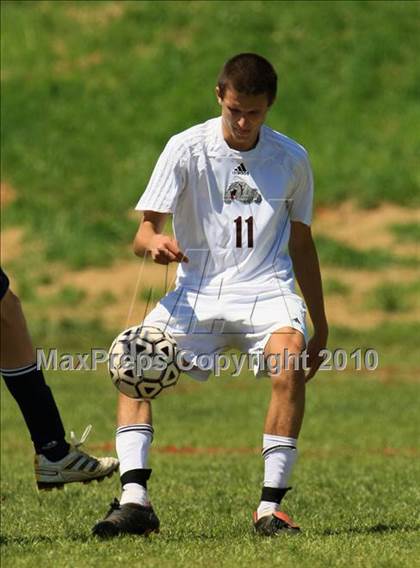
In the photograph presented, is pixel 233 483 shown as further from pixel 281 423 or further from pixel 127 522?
pixel 127 522

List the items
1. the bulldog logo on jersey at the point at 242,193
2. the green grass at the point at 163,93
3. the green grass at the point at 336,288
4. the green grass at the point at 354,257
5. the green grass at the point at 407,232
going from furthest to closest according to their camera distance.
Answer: the green grass at the point at 163,93 < the green grass at the point at 407,232 < the green grass at the point at 354,257 < the green grass at the point at 336,288 < the bulldog logo on jersey at the point at 242,193

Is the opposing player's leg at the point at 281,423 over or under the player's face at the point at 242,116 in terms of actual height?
under

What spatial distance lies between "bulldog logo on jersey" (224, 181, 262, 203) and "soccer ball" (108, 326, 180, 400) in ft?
2.45

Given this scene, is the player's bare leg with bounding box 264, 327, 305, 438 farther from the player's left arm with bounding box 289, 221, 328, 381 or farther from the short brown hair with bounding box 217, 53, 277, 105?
the short brown hair with bounding box 217, 53, 277, 105

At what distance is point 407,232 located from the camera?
971 inches

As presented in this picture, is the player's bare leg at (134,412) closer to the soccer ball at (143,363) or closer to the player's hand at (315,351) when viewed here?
the soccer ball at (143,363)

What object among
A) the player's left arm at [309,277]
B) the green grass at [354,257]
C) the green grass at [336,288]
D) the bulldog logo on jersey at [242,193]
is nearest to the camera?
the bulldog logo on jersey at [242,193]

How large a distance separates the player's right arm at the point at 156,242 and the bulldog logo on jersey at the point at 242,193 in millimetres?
325

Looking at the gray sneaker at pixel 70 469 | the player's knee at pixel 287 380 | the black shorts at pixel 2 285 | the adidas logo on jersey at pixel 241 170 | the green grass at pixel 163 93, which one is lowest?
the gray sneaker at pixel 70 469

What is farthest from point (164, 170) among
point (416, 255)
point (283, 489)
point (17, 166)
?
point (17, 166)

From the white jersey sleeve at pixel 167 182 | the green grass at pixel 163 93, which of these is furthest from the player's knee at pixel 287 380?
the green grass at pixel 163 93

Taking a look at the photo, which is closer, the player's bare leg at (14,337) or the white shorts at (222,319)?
the player's bare leg at (14,337)

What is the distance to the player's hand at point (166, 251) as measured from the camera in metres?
6.61

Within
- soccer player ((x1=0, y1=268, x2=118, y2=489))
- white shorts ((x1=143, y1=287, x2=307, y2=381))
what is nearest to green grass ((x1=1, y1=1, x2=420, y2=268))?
soccer player ((x1=0, y1=268, x2=118, y2=489))
